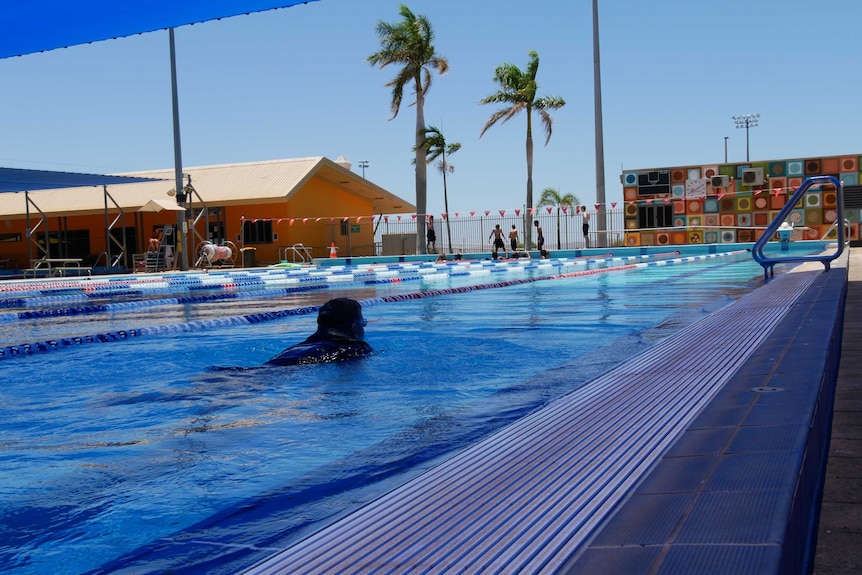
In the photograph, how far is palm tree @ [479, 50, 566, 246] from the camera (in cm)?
3189

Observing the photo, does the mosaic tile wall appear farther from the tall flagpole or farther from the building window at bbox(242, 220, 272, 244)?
the building window at bbox(242, 220, 272, 244)

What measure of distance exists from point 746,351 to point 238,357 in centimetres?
393

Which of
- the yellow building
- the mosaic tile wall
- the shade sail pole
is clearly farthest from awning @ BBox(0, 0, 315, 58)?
the mosaic tile wall

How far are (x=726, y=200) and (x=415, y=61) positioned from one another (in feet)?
38.4

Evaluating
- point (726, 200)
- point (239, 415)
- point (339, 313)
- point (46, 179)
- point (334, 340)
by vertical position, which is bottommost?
point (239, 415)

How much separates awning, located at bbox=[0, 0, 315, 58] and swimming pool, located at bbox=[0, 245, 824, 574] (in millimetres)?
2990

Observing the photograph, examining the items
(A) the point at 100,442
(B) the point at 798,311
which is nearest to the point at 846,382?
(B) the point at 798,311

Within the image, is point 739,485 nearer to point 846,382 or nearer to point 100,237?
point 846,382

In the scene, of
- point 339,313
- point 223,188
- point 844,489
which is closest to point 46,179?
point 223,188

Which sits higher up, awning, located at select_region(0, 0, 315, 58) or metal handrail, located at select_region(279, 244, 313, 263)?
awning, located at select_region(0, 0, 315, 58)

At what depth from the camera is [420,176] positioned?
1186 inches

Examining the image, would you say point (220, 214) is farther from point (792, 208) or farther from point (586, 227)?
point (792, 208)

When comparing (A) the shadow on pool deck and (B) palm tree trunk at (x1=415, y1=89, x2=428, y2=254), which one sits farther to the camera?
(B) palm tree trunk at (x1=415, y1=89, x2=428, y2=254)

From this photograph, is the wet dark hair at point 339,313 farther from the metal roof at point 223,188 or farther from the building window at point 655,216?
the building window at point 655,216
